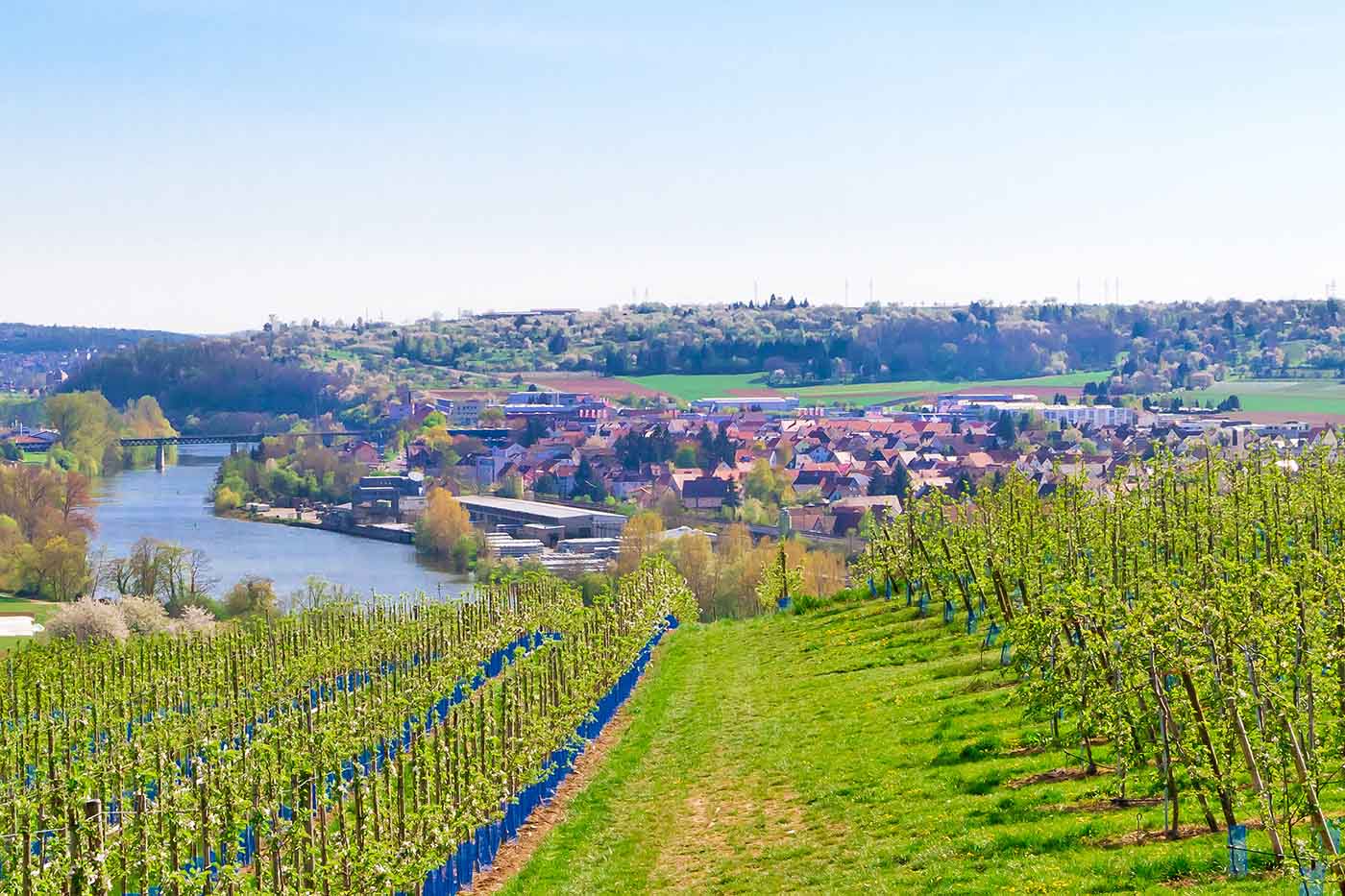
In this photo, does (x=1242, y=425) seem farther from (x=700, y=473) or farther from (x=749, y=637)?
(x=749, y=637)

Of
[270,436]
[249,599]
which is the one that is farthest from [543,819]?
[270,436]

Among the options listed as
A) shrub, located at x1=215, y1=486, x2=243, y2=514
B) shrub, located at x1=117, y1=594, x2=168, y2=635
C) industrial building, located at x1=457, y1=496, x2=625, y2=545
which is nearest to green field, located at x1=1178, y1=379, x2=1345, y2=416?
industrial building, located at x1=457, y1=496, x2=625, y2=545

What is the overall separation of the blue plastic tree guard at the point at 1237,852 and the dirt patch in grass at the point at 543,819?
24.0 ft

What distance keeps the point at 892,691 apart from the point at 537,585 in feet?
65.8

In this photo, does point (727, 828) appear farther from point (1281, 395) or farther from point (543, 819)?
point (1281, 395)

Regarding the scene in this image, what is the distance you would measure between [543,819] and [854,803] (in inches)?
172

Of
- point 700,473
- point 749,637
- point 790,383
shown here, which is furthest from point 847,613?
point 790,383

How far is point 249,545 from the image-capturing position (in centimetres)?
9088

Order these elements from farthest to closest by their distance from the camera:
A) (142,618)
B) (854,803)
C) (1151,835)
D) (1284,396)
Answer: (1284,396)
(142,618)
(854,803)
(1151,835)

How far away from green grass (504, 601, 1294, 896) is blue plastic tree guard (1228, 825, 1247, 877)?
0.13 m

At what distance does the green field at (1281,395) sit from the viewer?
13038 centimetres

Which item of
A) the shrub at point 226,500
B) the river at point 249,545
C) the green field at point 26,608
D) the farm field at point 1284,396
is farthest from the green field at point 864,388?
the green field at point 26,608

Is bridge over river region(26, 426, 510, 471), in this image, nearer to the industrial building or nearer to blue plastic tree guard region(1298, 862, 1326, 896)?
the industrial building

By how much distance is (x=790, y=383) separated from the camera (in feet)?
652
